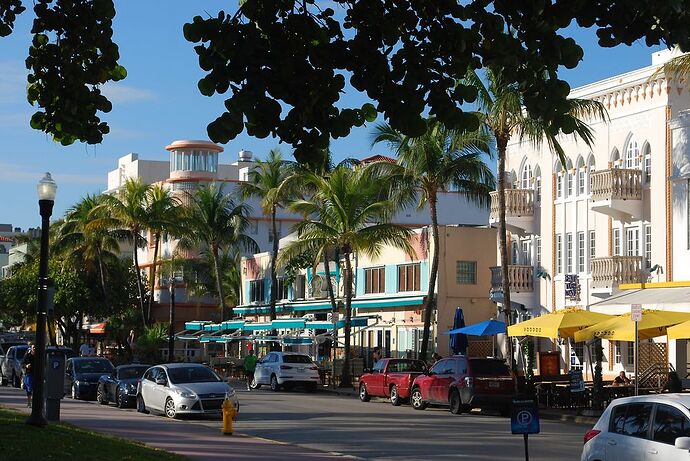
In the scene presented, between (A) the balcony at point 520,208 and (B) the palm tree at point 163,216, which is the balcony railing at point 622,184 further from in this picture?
(B) the palm tree at point 163,216

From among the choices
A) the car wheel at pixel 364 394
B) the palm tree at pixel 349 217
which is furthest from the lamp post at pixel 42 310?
the palm tree at pixel 349 217

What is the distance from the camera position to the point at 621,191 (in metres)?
38.9

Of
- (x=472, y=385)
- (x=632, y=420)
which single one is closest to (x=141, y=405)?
(x=472, y=385)

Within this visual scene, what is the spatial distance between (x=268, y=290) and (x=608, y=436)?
2218 inches

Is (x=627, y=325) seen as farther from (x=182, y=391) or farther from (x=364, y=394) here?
(x=364, y=394)

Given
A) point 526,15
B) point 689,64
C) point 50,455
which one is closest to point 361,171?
point 689,64

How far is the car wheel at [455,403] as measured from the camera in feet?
103

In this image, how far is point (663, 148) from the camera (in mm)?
37938

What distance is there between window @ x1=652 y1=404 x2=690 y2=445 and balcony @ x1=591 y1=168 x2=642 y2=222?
26.9m

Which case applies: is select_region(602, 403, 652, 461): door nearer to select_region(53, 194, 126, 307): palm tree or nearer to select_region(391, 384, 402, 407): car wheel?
select_region(391, 384, 402, 407): car wheel

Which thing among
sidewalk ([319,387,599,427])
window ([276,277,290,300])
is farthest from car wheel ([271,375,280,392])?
window ([276,277,290,300])

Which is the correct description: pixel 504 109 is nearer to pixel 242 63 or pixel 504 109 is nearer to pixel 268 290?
pixel 242 63

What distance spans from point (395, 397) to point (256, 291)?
3550cm

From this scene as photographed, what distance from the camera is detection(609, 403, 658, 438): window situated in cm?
1280
